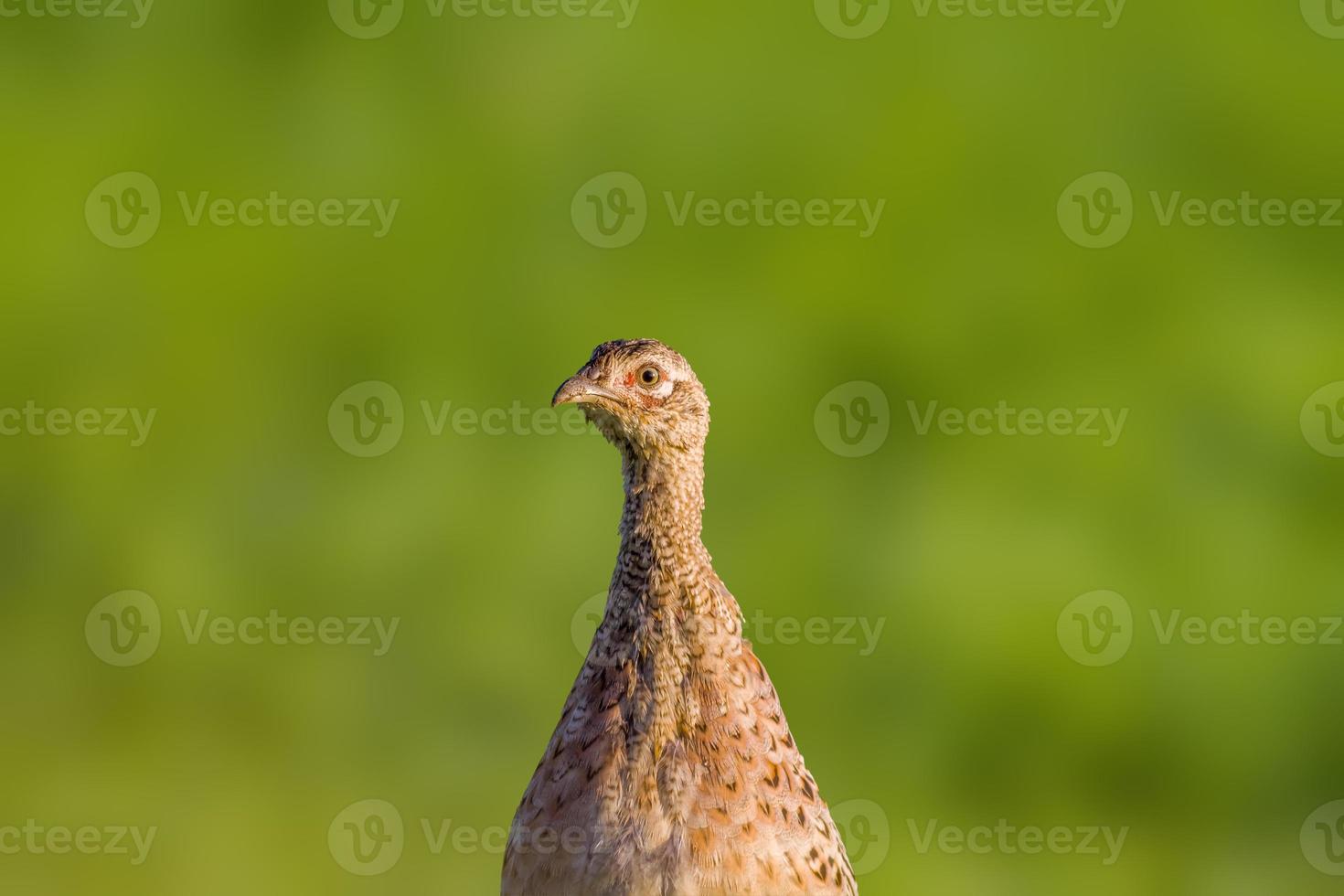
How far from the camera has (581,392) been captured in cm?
501

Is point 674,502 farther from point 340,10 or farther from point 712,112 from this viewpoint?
point 340,10

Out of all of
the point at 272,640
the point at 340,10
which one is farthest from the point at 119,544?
the point at 340,10

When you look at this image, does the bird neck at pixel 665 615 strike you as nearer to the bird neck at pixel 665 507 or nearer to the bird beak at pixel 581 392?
the bird neck at pixel 665 507

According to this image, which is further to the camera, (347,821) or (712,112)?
(712,112)

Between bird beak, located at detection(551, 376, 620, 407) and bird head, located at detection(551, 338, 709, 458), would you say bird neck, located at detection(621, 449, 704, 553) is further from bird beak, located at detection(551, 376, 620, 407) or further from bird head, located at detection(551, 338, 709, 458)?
bird beak, located at detection(551, 376, 620, 407)

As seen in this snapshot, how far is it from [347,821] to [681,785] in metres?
7.03

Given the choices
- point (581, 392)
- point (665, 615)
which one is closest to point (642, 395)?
point (581, 392)

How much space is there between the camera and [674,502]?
5.25 m

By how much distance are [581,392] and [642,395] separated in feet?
0.69

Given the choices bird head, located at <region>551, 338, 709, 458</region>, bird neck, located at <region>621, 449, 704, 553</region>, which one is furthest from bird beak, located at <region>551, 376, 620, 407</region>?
bird neck, located at <region>621, 449, 704, 553</region>

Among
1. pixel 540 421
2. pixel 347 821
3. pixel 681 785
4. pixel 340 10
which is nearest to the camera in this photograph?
pixel 681 785

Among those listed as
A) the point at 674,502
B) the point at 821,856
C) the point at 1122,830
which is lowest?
the point at 821,856

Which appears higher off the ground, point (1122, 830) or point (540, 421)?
point (540, 421)

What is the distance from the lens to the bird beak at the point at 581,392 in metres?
4.96
